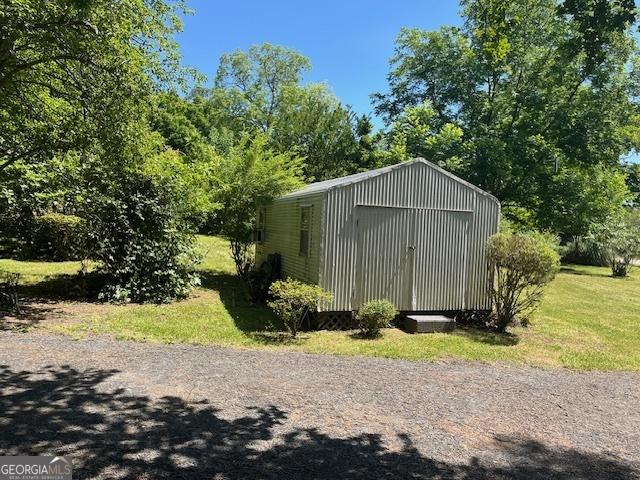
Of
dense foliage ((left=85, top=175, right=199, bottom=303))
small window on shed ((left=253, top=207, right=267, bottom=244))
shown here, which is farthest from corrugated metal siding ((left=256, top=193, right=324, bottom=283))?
dense foliage ((left=85, top=175, right=199, bottom=303))

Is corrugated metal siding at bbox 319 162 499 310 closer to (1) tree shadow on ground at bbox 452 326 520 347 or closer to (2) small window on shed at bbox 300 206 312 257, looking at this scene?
(1) tree shadow on ground at bbox 452 326 520 347

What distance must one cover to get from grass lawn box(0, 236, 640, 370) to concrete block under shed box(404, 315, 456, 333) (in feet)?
0.75

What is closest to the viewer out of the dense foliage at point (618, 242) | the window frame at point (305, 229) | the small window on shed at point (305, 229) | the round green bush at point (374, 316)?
the round green bush at point (374, 316)

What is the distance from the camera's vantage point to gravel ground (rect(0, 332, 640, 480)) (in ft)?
12.2

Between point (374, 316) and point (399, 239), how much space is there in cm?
177

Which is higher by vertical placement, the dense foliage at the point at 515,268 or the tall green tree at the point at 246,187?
the tall green tree at the point at 246,187

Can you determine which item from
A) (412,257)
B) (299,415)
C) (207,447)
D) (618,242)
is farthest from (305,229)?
(618,242)

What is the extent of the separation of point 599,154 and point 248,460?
23.9m

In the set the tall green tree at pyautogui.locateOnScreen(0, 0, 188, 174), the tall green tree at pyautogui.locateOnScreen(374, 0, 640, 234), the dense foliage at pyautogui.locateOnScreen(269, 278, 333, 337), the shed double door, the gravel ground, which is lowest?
the gravel ground

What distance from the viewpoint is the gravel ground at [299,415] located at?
3.72 m

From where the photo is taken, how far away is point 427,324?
30.5 ft

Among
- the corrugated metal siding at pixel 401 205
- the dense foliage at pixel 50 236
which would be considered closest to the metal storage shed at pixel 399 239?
the corrugated metal siding at pixel 401 205

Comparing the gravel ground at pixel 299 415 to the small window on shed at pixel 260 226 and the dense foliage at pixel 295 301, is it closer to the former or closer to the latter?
the dense foliage at pixel 295 301

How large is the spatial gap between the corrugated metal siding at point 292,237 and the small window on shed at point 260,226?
0.21 meters
